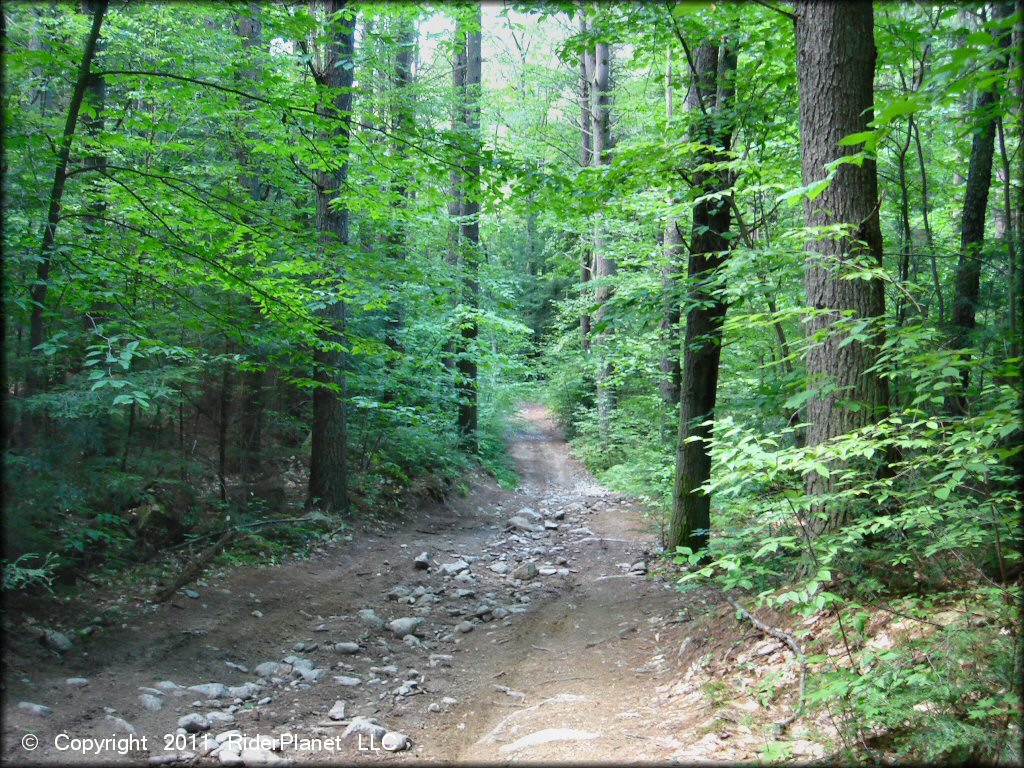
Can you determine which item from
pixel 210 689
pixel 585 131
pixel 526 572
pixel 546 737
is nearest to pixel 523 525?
pixel 526 572

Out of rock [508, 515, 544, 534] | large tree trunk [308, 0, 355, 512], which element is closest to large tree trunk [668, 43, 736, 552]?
rock [508, 515, 544, 534]

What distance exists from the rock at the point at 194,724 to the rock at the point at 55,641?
166 cm

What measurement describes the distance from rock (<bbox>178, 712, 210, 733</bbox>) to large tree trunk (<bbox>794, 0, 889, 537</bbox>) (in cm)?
455

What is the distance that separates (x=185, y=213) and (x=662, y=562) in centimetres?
693

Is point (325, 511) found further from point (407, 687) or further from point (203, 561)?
point (407, 687)

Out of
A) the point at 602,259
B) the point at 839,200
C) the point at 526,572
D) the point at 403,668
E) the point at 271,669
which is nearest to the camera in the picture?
the point at 839,200

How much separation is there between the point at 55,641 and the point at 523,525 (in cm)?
755

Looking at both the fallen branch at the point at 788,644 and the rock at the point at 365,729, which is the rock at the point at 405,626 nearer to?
the rock at the point at 365,729

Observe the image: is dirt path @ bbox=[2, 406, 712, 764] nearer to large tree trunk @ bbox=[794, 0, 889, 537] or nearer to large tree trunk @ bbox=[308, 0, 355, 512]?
large tree trunk @ bbox=[308, 0, 355, 512]

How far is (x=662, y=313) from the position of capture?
6.44 metres

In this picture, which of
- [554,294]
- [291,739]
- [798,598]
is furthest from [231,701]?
[554,294]

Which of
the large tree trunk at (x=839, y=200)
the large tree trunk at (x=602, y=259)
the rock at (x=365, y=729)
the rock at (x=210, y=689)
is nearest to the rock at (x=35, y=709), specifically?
the rock at (x=210, y=689)

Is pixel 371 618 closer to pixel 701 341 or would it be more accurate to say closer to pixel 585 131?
pixel 701 341

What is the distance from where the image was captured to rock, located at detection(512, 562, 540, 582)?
8.48 metres
